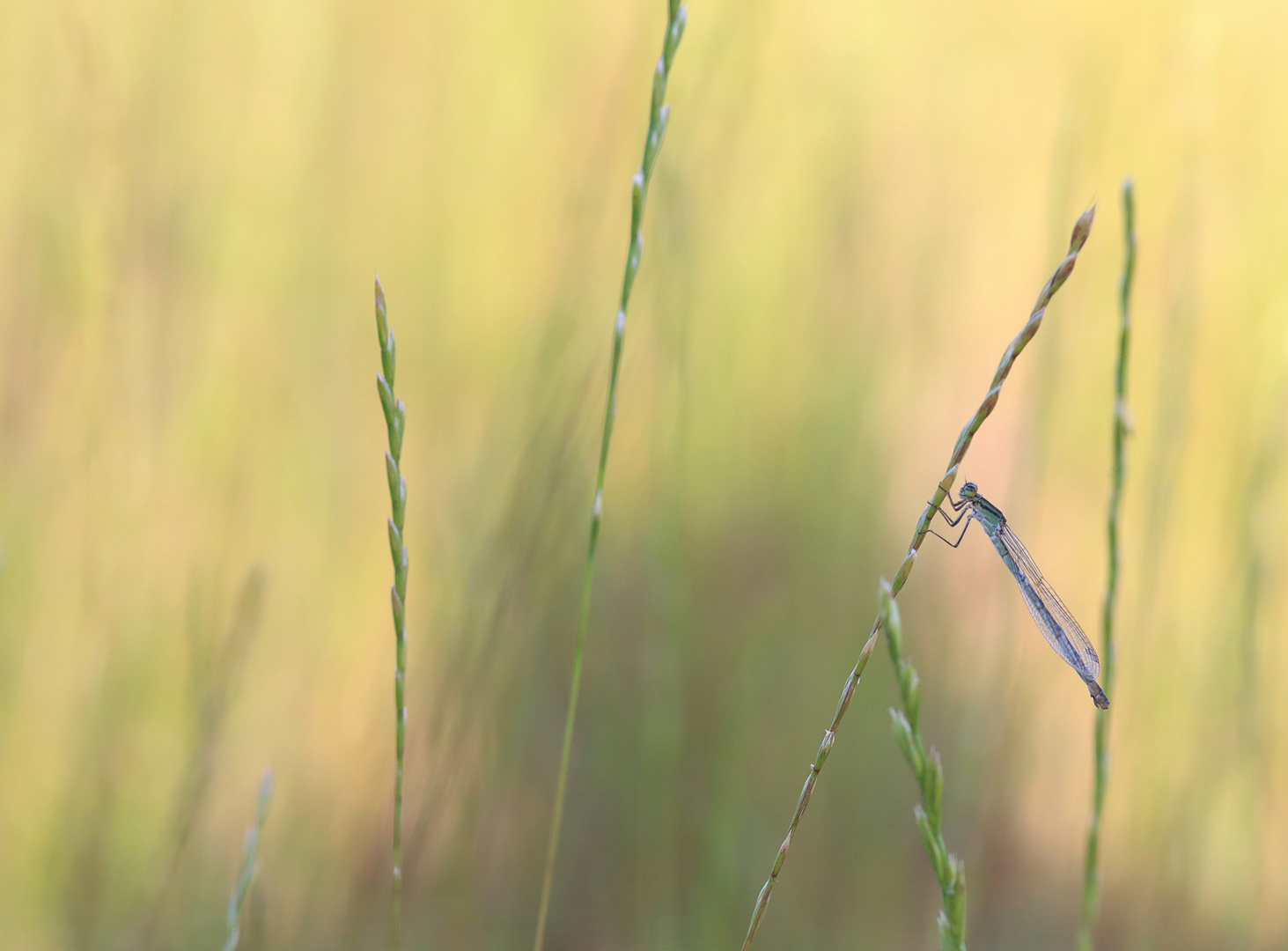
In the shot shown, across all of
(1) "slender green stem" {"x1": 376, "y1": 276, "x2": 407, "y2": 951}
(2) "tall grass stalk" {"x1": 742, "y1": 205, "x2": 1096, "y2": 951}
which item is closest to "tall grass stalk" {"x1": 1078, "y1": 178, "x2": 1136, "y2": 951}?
(2) "tall grass stalk" {"x1": 742, "y1": 205, "x2": 1096, "y2": 951}

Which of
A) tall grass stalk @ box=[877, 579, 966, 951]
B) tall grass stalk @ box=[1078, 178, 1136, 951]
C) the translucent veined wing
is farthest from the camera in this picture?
the translucent veined wing

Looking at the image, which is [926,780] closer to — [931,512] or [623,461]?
[931,512]

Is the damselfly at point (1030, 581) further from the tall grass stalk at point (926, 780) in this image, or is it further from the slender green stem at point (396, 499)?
the slender green stem at point (396, 499)

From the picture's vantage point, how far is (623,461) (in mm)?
1463

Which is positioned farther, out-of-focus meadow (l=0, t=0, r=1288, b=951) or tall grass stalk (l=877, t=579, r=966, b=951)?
out-of-focus meadow (l=0, t=0, r=1288, b=951)

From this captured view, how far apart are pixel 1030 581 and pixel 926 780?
89 centimetres

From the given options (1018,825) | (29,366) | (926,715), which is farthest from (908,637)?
(29,366)

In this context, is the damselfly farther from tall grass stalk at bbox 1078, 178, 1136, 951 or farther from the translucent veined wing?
tall grass stalk at bbox 1078, 178, 1136, 951

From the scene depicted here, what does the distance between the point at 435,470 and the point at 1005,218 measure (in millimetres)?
1296

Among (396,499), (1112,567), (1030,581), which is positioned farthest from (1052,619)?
(396,499)

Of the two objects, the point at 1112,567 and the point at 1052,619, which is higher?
the point at 1112,567

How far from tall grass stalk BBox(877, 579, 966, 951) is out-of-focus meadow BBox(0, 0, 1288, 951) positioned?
0.51 m

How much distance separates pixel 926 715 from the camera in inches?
57.6

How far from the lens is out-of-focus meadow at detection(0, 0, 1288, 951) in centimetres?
111
